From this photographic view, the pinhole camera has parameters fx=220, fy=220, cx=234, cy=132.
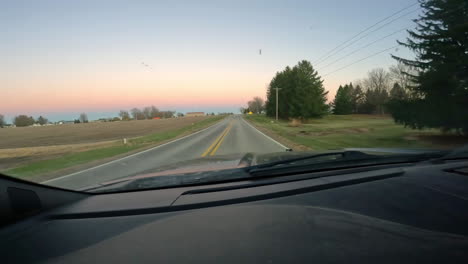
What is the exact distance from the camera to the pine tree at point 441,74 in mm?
12086

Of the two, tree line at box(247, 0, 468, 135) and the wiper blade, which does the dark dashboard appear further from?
tree line at box(247, 0, 468, 135)

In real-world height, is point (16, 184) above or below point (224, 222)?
above

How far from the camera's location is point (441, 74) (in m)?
12.8

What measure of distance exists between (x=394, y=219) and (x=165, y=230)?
1.40 metres

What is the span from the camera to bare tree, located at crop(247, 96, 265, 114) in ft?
496

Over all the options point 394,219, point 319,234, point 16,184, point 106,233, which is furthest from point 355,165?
point 16,184

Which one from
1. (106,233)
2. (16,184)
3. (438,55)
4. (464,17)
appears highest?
(464,17)

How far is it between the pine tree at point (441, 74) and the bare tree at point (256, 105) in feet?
424

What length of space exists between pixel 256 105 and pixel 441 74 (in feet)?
479

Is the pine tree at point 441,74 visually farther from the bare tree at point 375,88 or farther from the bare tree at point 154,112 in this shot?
the bare tree at point 154,112

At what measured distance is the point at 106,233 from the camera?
1.33 meters

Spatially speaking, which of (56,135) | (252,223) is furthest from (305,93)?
(252,223)

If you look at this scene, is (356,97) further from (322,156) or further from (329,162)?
(329,162)

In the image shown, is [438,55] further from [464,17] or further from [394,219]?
[394,219]
